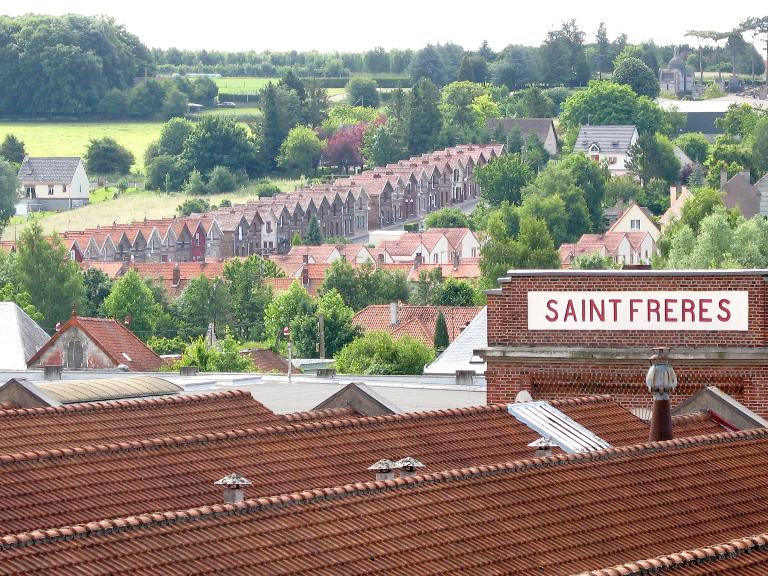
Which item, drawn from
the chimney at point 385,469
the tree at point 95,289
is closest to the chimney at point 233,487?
the chimney at point 385,469

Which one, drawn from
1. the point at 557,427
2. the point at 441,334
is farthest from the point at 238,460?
the point at 441,334

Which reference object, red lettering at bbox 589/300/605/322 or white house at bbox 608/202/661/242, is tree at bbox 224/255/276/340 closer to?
white house at bbox 608/202/661/242

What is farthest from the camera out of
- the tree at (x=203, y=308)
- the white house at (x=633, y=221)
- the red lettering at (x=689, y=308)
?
the white house at (x=633, y=221)

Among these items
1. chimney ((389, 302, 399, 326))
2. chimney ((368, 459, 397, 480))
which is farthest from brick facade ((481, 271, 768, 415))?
chimney ((389, 302, 399, 326))

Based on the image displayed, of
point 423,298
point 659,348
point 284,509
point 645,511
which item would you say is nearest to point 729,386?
point 659,348

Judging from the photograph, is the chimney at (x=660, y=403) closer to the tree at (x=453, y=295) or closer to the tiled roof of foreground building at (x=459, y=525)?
the tiled roof of foreground building at (x=459, y=525)
